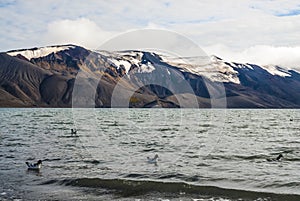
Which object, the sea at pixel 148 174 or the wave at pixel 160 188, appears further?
the sea at pixel 148 174

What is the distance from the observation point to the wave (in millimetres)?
18855

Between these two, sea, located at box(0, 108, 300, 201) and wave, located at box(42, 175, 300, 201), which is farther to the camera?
sea, located at box(0, 108, 300, 201)

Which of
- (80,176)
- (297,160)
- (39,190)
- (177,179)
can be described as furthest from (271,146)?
(39,190)

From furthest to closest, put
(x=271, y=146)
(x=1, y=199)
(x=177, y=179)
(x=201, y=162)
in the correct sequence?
(x=271, y=146), (x=201, y=162), (x=177, y=179), (x=1, y=199)

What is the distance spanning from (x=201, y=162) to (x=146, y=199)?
11.0m

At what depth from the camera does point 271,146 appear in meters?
39.8

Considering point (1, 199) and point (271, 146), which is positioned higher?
point (1, 199)

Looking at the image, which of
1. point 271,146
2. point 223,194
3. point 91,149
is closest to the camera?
point 223,194

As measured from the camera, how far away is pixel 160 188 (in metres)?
20.4

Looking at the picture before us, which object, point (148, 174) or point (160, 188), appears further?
point (148, 174)

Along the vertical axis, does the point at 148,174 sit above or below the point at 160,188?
below

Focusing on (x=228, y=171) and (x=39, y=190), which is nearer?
(x=39, y=190)

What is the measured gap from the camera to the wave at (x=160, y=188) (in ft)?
61.9

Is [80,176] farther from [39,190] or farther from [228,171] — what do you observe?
[228,171]
